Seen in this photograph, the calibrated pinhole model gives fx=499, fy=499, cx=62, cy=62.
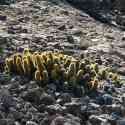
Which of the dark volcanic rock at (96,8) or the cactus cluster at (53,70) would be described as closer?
the cactus cluster at (53,70)

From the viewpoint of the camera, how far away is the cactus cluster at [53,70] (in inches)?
267

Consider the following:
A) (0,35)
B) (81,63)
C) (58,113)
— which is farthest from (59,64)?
(0,35)

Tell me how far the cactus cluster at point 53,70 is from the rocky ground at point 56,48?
0.14 m

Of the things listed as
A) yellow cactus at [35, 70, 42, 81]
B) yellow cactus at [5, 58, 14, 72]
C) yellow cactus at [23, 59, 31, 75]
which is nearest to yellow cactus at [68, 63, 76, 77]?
yellow cactus at [35, 70, 42, 81]

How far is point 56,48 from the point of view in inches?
339

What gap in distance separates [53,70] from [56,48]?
1.87m

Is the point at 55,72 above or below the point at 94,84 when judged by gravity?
above

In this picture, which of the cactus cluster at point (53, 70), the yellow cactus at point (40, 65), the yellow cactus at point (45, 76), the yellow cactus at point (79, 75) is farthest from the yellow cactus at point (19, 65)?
the yellow cactus at point (79, 75)

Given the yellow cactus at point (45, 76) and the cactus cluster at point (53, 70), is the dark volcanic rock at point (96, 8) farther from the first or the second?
the yellow cactus at point (45, 76)

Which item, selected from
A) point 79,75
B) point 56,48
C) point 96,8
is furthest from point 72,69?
point 96,8

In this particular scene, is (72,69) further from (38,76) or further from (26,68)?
(26,68)

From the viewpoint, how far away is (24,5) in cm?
1095

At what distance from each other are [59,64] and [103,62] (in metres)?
1.55

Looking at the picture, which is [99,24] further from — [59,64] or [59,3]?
[59,64]
